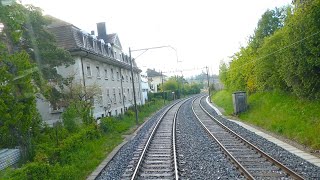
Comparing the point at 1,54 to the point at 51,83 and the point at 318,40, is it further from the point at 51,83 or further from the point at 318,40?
the point at 318,40

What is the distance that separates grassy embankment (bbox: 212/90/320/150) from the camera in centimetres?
1408

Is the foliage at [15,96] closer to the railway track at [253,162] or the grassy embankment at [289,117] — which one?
the railway track at [253,162]

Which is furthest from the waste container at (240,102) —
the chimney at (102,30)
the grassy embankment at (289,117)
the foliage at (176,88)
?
the foliage at (176,88)

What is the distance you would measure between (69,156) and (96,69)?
1854 cm

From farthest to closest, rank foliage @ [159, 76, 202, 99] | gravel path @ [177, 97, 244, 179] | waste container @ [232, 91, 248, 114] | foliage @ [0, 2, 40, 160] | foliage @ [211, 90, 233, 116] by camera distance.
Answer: foliage @ [159, 76, 202, 99] < foliage @ [211, 90, 233, 116] < waste container @ [232, 91, 248, 114] < foliage @ [0, 2, 40, 160] < gravel path @ [177, 97, 244, 179]

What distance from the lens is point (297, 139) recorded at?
14.4 metres

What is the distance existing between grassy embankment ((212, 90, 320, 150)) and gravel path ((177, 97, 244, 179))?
3.97 meters

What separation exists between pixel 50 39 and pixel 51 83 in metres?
3.40

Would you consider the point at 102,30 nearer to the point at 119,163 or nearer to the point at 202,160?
the point at 119,163

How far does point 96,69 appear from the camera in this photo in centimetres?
3031

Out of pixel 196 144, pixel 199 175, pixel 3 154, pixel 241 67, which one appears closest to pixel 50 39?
pixel 3 154

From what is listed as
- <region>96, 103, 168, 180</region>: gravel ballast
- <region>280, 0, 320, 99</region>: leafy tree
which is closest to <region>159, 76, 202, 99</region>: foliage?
<region>280, 0, 320, 99</region>: leafy tree

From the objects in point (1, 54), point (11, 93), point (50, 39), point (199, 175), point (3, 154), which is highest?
point (50, 39)

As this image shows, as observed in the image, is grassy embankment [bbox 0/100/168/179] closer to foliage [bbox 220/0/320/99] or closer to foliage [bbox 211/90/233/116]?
foliage [bbox 220/0/320/99]
